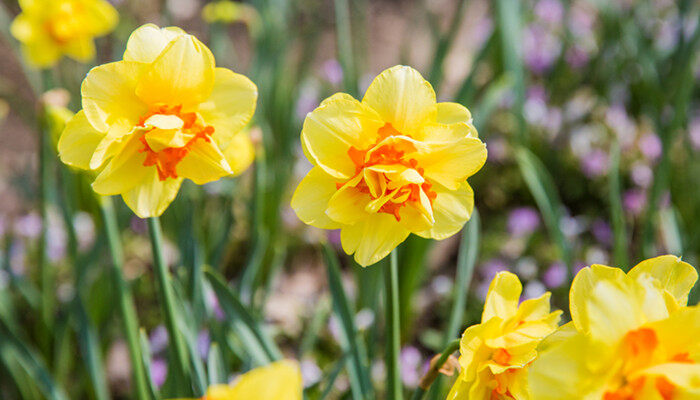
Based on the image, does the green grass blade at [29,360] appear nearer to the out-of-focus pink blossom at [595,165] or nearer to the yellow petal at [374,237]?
the yellow petal at [374,237]

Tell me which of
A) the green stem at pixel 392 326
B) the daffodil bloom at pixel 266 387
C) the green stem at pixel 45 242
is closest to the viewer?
the daffodil bloom at pixel 266 387

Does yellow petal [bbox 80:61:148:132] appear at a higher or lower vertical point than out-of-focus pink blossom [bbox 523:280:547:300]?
higher

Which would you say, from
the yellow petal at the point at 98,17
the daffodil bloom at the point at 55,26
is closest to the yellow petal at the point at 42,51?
the daffodil bloom at the point at 55,26

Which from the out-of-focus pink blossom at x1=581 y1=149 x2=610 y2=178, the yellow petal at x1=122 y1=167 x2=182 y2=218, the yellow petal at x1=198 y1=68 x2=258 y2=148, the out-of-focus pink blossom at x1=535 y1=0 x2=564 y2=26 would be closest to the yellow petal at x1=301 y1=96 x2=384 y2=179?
the yellow petal at x1=198 y1=68 x2=258 y2=148

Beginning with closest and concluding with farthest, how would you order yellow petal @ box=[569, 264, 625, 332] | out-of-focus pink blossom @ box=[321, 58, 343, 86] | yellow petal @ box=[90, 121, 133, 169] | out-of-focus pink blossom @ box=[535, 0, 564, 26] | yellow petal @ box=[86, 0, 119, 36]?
1. yellow petal @ box=[569, 264, 625, 332]
2. yellow petal @ box=[90, 121, 133, 169]
3. yellow petal @ box=[86, 0, 119, 36]
4. out-of-focus pink blossom @ box=[321, 58, 343, 86]
5. out-of-focus pink blossom @ box=[535, 0, 564, 26]

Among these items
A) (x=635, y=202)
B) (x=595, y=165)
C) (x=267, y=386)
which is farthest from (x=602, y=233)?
(x=267, y=386)

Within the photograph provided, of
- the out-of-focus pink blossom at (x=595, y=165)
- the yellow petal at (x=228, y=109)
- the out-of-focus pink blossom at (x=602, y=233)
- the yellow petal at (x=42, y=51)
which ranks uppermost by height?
the yellow petal at (x=228, y=109)

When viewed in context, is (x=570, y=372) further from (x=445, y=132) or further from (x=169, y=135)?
(x=169, y=135)

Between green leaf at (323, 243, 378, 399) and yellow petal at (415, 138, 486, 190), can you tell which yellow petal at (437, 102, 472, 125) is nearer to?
yellow petal at (415, 138, 486, 190)
